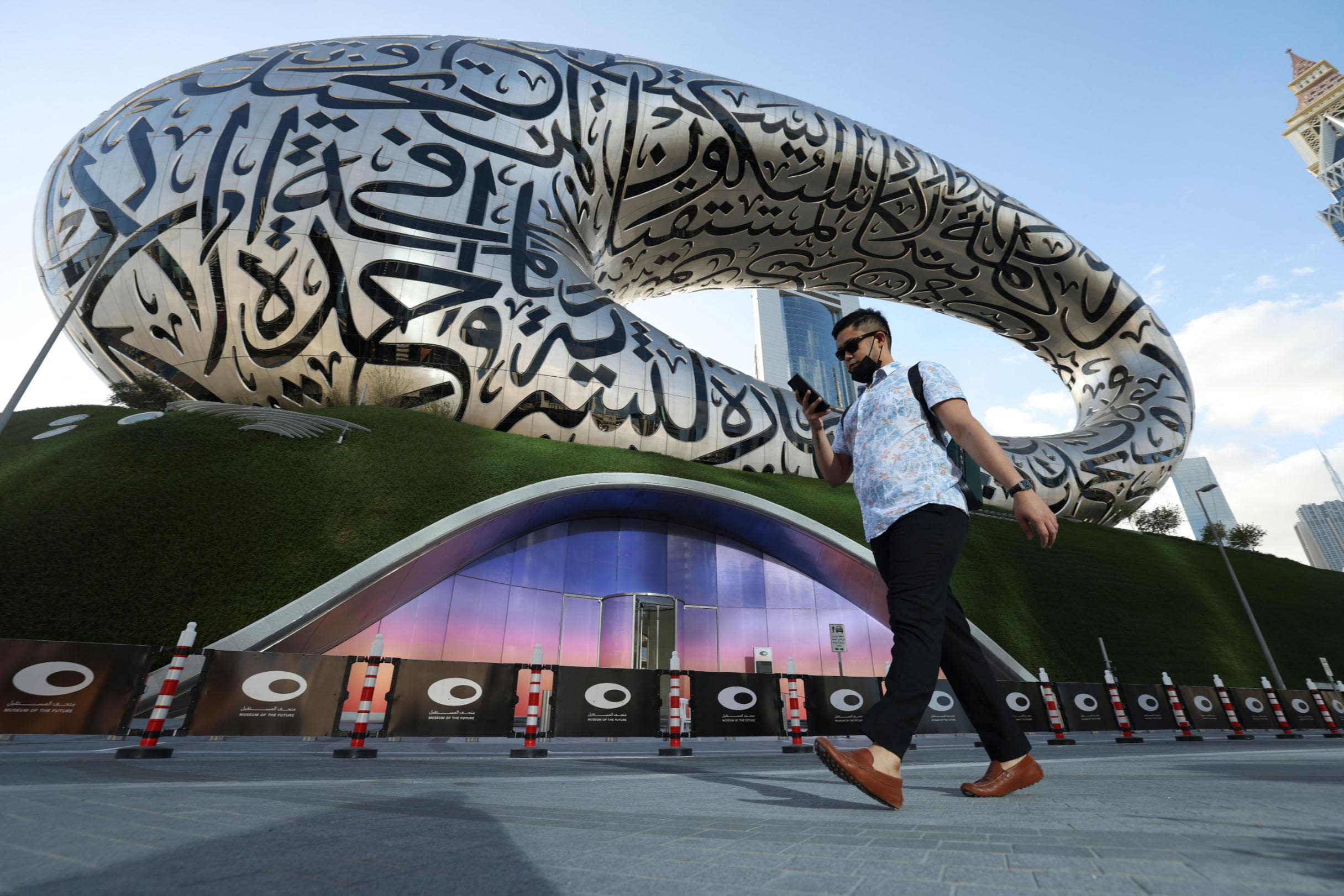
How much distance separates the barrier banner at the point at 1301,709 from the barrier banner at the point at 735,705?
11.0 m

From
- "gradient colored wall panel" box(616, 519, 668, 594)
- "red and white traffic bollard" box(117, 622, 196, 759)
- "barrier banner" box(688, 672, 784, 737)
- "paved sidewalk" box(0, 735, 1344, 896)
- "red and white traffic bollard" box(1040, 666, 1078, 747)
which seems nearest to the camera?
"paved sidewalk" box(0, 735, 1344, 896)

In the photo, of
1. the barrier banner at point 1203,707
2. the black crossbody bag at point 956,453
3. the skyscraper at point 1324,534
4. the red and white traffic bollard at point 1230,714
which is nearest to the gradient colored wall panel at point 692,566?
the barrier banner at point 1203,707

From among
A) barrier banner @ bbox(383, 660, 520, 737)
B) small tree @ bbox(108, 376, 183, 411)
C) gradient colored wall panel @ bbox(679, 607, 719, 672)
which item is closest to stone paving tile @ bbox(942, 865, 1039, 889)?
barrier banner @ bbox(383, 660, 520, 737)

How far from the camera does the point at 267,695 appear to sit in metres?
6.70

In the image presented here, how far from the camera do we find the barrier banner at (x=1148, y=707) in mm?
11586

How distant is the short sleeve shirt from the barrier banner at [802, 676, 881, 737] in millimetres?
7507

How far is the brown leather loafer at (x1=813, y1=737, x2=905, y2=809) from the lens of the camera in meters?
2.15

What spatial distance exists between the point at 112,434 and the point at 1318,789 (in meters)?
14.3

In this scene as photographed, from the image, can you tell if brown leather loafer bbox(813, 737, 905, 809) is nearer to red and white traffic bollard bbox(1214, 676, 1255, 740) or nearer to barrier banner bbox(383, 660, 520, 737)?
barrier banner bbox(383, 660, 520, 737)

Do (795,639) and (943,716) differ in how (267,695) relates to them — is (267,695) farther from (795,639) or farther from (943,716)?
(795,639)

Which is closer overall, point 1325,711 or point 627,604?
point 1325,711

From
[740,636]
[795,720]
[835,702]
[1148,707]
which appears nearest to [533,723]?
[795,720]

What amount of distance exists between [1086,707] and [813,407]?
1182 cm

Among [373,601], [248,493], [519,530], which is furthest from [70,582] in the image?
[519,530]
